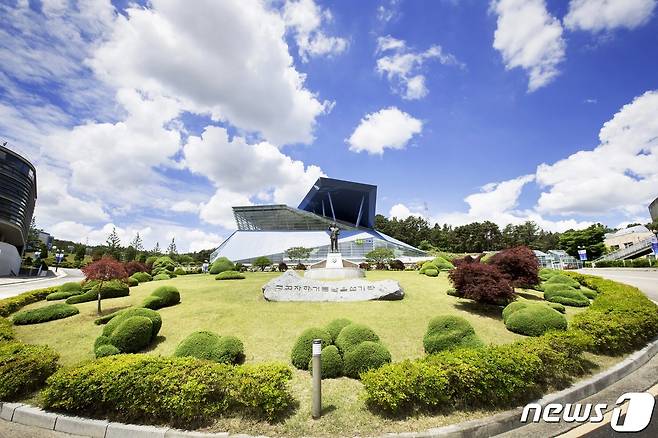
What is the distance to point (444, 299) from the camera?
14852 mm

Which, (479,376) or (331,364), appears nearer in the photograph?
(479,376)

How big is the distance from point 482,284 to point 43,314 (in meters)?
17.9

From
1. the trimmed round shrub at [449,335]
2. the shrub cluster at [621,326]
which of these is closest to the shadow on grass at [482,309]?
the shrub cluster at [621,326]

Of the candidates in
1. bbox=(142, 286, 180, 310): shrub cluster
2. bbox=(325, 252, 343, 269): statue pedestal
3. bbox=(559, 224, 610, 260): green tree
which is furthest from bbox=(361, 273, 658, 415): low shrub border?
bbox=(559, 224, 610, 260): green tree

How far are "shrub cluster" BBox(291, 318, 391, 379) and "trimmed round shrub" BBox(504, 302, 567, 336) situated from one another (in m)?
5.55

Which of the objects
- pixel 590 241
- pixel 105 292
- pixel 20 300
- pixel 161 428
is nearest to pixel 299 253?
pixel 105 292

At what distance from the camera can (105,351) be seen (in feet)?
25.7

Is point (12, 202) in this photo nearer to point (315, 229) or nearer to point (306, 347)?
point (315, 229)

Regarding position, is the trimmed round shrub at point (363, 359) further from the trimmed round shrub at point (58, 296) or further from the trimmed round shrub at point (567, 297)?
the trimmed round shrub at point (58, 296)

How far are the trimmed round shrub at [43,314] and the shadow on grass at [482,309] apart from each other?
16.6 m

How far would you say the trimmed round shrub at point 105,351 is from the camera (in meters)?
7.76

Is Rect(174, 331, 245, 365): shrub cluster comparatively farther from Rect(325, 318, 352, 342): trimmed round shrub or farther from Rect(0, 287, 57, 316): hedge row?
Rect(0, 287, 57, 316): hedge row

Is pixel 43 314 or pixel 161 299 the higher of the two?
pixel 161 299

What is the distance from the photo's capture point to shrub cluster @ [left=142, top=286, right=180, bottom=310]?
1336cm
